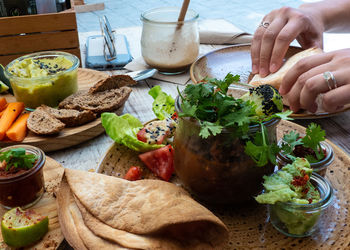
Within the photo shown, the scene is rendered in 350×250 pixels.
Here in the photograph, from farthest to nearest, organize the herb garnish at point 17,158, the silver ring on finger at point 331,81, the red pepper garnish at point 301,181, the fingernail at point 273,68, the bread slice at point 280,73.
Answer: the fingernail at point 273,68 → the bread slice at point 280,73 → the silver ring on finger at point 331,81 → the herb garnish at point 17,158 → the red pepper garnish at point 301,181

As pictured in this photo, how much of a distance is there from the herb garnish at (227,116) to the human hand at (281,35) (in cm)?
110

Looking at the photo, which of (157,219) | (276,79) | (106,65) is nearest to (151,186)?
(157,219)

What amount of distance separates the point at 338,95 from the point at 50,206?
4.45ft

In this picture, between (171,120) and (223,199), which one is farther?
(171,120)

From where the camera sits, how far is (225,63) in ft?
7.56

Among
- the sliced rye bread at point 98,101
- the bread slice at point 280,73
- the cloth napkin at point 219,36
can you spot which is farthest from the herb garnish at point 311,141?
the cloth napkin at point 219,36

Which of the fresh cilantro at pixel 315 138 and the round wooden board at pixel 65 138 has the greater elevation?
the fresh cilantro at pixel 315 138

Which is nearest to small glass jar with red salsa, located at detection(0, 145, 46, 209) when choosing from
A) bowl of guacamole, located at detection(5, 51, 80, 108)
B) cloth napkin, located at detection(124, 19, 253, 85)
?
bowl of guacamole, located at detection(5, 51, 80, 108)

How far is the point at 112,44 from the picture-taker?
8.34ft

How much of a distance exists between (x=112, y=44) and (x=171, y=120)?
118cm

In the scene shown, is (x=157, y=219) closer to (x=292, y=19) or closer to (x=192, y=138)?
(x=192, y=138)

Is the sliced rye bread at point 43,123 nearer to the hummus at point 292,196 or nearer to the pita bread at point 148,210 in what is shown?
the pita bread at point 148,210

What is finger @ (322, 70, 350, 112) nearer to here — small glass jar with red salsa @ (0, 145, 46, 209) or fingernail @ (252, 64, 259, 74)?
fingernail @ (252, 64, 259, 74)

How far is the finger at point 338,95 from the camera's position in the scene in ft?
5.47
